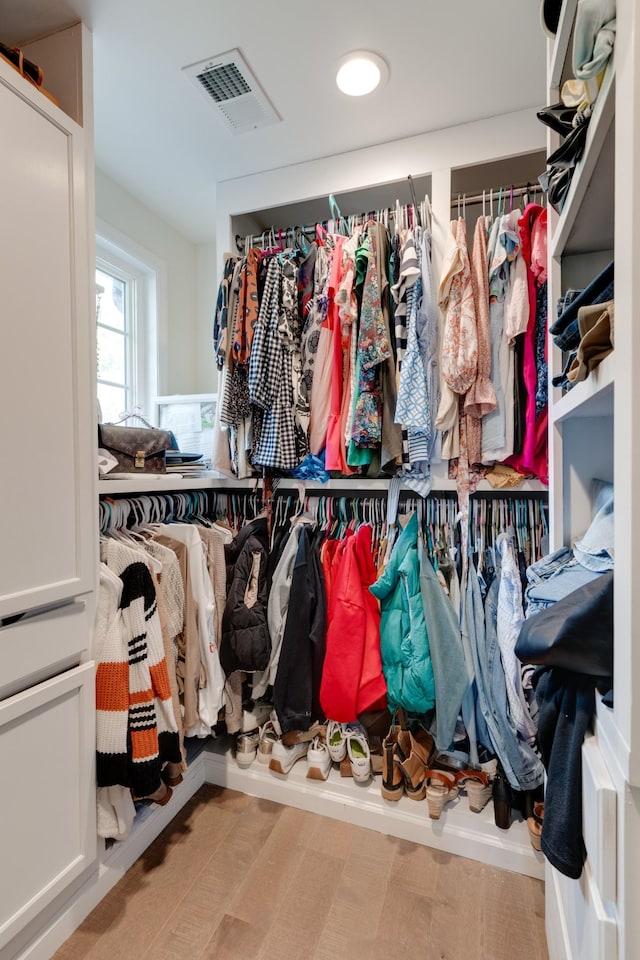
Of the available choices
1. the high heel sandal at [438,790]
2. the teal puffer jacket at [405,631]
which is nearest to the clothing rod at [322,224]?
the teal puffer jacket at [405,631]

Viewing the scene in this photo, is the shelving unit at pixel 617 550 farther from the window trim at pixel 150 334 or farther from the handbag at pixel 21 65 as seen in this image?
the window trim at pixel 150 334

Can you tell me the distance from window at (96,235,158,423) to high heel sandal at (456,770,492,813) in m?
2.04

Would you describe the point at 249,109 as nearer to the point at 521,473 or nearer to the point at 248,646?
the point at 521,473

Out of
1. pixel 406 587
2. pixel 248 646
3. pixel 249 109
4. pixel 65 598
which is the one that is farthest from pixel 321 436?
pixel 249 109

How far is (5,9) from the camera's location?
119cm

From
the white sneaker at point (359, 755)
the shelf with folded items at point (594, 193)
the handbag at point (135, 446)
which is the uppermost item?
the shelf with folded items at point (594, 193)

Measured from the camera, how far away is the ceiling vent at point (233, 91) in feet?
4.49

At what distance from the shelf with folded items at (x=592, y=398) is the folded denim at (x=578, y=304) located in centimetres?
9

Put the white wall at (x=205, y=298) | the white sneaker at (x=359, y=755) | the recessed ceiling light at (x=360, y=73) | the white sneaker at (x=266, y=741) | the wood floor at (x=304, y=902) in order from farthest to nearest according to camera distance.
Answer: the white wall at (x=205, y=298) → the white sneaker at (x=266, y=741) → the white sneaker at (x=359, y=755) → the recessed ceiling light at (x=360, y=73) → the wood floor at (x=304, y=902)

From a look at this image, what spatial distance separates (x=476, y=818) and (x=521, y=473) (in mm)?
1186

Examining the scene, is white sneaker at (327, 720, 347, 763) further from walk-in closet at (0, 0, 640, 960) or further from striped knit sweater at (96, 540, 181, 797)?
striped knit sweater at (96, 540, 181, 797)

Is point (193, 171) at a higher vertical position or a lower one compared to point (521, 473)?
higher

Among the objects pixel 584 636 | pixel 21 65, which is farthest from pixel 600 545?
pixel 21 65

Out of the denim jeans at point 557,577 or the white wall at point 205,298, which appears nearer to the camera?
the denim jeans at point 557,577
